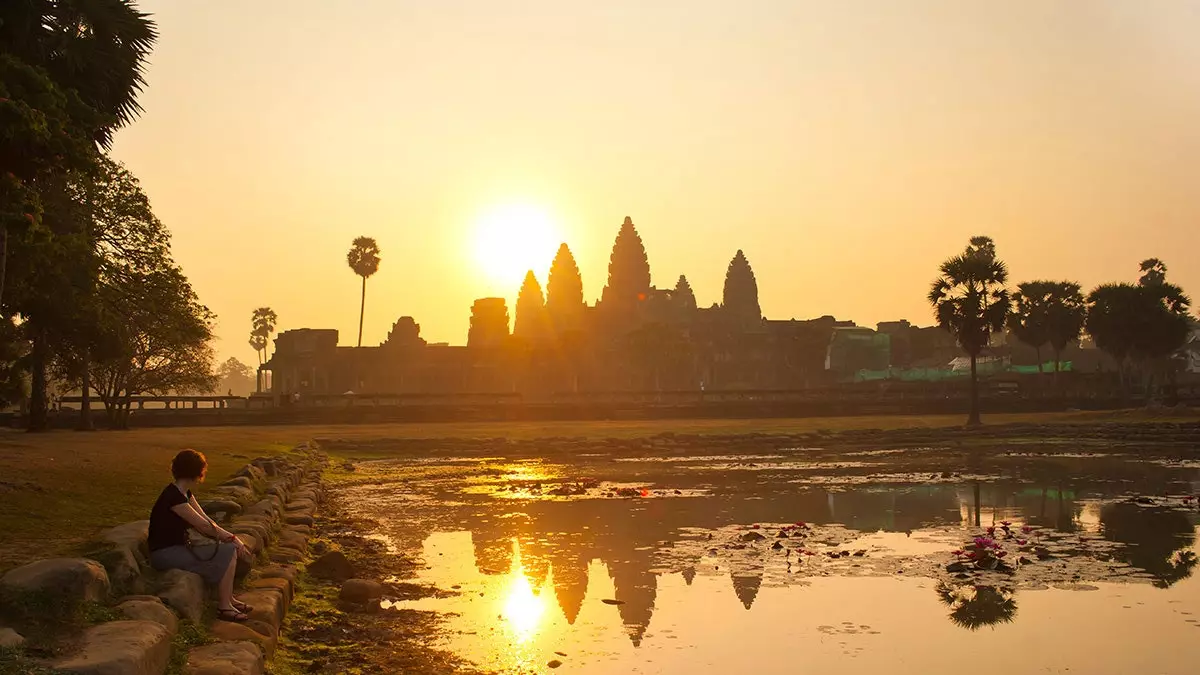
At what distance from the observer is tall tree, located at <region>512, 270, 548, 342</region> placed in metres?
119

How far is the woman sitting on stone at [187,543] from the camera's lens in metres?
8.92

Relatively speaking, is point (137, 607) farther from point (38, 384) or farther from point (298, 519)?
point (38, 384)

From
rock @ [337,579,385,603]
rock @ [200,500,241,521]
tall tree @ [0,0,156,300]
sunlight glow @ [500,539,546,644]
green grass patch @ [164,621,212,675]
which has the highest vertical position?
tall tree @ [0,0,156,300]

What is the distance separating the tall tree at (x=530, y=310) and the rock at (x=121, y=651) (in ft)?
360

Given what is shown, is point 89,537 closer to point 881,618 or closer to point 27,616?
point 27,616

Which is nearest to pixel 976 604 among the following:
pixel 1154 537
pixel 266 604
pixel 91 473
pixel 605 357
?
pixel 1154 537

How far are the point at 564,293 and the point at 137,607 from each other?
11433 cm

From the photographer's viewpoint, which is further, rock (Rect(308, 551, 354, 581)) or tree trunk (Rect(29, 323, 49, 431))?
tree trunk (Rect(29, 323, 49, 431))

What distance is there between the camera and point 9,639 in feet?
20.1

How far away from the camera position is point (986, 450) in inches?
1415

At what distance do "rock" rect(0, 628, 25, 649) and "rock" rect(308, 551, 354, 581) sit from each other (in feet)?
19.8

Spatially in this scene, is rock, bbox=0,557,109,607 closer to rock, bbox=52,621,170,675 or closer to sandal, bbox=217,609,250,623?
rock, bbox=52,621,170,675

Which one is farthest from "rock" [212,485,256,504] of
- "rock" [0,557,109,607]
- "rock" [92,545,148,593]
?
"rock" [0,557,109,607]

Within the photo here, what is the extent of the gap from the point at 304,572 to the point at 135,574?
3.91 m
